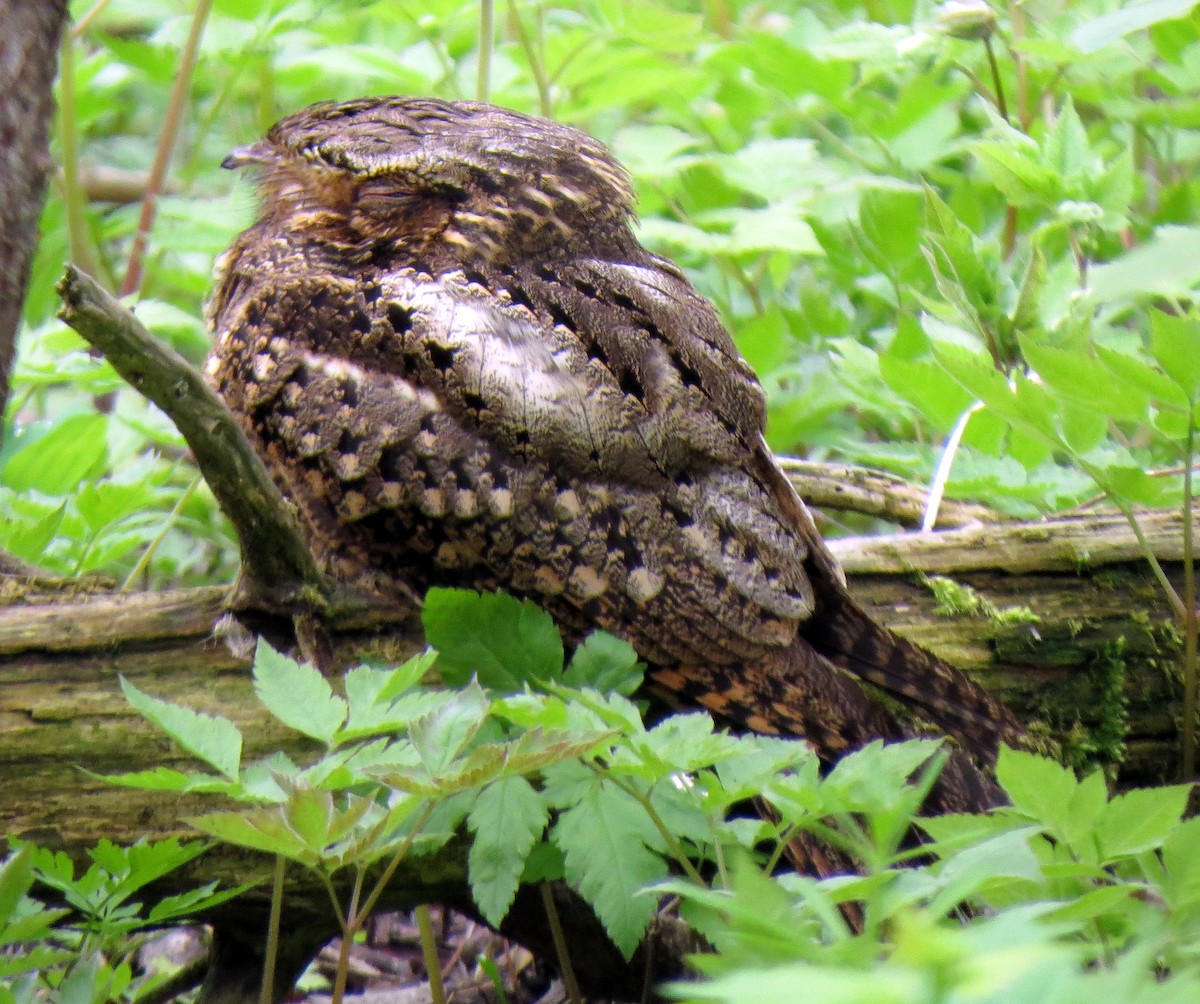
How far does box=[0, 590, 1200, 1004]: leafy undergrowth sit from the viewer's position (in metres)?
0.77

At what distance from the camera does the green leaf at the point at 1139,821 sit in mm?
1089

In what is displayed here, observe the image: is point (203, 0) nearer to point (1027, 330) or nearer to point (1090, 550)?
point (1027, 330)

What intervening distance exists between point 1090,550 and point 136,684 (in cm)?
170

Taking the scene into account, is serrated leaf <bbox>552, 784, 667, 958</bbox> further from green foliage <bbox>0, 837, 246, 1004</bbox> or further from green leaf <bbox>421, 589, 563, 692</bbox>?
green foliage <bbox>0, 837, 246, 1004</bbox>

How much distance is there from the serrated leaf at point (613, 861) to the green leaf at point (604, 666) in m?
0.20

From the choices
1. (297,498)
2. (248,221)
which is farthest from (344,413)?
(248,221)

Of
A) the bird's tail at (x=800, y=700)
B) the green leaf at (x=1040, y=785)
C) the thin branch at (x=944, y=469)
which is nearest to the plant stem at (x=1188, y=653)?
the bird's tail at (x=800, y=700)

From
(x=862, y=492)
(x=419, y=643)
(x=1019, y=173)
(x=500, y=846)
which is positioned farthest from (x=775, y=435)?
(x=500, y=846)

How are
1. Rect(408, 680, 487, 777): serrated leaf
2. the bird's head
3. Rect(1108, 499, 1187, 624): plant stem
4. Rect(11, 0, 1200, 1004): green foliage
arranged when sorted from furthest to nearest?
the bird's head
Rect(1108, 499, 1187, 624): plant stem
Rect(408, 680, 487, 777): serrated leaf
Rect(11, 0, 1200, 1004): green foliage

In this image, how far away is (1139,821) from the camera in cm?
110

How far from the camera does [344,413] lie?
195 cm

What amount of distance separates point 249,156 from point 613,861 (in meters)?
1.74

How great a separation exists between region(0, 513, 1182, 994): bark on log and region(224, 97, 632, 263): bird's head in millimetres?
718

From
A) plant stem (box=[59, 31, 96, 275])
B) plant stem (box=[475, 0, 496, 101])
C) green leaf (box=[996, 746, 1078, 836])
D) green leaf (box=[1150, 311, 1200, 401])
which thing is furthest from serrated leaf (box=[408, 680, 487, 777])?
plant stem (box=[59, 31, 96, 275])
